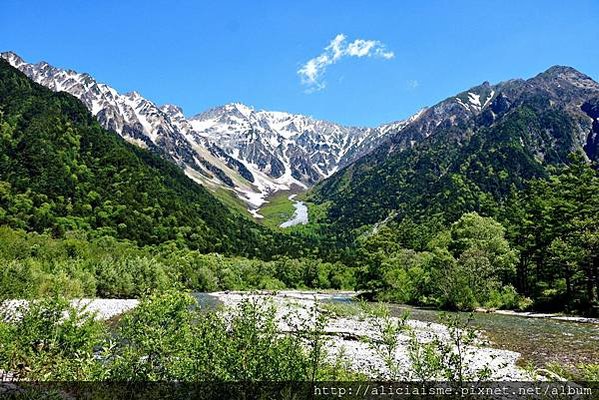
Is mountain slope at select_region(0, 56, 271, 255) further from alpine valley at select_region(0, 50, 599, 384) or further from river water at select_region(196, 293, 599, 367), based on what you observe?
river water at select_region(196, 293, 599, 367)

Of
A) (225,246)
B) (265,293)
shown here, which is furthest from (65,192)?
(265,293)

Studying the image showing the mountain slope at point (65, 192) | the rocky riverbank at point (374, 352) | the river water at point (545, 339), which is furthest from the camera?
the mountain slope at point (65, 192)

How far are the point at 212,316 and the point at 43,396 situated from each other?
456 centimetres

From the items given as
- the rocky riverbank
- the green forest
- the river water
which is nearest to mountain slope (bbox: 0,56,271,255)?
the green forest

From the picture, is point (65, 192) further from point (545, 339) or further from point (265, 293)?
point (265, 293)

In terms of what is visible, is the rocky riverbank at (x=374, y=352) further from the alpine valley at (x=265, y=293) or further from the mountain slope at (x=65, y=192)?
the mountain slope at (x=65, y=192)

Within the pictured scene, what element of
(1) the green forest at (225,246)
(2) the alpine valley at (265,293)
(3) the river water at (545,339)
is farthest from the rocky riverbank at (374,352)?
(1) the green forest at (225,246)

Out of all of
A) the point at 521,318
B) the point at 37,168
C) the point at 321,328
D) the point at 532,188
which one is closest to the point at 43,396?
the point at 321,328

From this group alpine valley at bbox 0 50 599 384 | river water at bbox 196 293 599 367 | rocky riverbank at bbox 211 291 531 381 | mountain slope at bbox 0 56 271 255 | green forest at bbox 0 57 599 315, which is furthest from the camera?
mountain slope at bbox 0 56 271 255

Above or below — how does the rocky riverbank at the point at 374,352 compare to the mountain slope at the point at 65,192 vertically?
below

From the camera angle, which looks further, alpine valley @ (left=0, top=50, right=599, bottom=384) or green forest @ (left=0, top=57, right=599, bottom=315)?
green forest @ (left=0, top=57, right=599, bottom=315)

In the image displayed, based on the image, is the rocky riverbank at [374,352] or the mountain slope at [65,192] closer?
the rocky riverbank at [374,352]

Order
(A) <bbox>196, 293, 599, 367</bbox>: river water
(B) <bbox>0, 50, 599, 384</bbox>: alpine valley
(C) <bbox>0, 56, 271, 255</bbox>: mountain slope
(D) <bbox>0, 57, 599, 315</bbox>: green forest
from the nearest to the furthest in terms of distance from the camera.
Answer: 1. (B) <bbox>0, 50, 599, 384</bbox>: alpine valley
2. (A) <bbox>196, 293, 599, 367</bbox>: river water
3. (D) <bbox>0, 57, 599, 315</bbox>: green forest
4. (C) <bbox>0, 56, 271, 255</bbox>: mountain slope

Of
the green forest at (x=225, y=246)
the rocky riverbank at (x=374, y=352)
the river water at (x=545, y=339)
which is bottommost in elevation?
the river water at (x=545, y=339)
